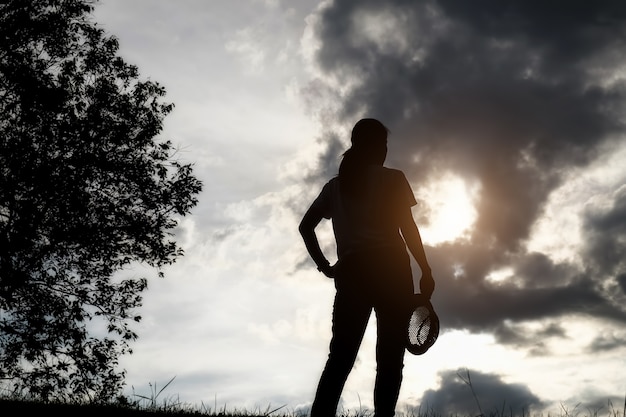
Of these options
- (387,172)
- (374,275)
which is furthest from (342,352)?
(387,172)

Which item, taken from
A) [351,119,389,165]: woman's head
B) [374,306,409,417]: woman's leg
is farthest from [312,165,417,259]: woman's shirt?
[374,306,409,417]: woman's leg

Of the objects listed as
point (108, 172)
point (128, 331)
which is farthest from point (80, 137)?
point (128, 331)

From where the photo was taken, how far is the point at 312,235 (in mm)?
4965

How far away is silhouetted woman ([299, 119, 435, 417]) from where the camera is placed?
4258 millimetres

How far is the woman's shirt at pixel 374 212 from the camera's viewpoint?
4.33 meters

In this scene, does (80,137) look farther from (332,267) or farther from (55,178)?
(332,267)

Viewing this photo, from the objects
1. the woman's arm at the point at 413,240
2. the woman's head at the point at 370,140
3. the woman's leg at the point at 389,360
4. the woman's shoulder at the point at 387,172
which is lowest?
the woman's leg at the point at 389,360

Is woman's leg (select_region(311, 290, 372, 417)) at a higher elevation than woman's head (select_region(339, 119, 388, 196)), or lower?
lower

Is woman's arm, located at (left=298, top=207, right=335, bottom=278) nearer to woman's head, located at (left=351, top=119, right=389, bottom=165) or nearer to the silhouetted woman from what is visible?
the silhouetted woman

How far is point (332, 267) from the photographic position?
4.66m

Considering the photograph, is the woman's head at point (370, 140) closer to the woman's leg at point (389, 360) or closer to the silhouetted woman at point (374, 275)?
the silhouetted woman at point (374, 275)

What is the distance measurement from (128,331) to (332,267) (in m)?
14.3

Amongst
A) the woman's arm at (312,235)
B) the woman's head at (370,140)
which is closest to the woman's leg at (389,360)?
the woman's arm at (312,235)

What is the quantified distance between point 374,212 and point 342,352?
1.02 m
